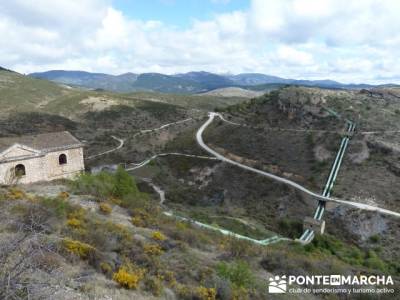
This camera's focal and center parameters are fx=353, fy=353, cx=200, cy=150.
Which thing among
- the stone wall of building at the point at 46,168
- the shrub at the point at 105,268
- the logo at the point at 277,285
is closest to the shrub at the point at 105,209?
the shrub at the point at 105,268

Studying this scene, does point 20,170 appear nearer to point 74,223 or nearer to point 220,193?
point 74,223

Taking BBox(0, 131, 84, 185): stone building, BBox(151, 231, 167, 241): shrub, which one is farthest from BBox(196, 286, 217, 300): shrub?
BBox(0, 131, 84, 185): stone building

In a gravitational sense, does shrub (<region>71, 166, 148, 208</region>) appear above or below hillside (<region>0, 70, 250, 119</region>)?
below

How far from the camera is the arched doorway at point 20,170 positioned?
2909cm

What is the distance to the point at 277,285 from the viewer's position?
14.1 meters

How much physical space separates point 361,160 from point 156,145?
37480 mm

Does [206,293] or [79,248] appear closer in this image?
[206,293]

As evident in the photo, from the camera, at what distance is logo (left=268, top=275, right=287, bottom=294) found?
13637mm

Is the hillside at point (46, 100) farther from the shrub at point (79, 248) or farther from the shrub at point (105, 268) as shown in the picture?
the shrub at point (105, 268)

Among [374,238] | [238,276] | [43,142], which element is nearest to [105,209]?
[238,276]

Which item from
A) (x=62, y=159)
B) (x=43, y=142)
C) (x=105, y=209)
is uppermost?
(x=43, y=142)

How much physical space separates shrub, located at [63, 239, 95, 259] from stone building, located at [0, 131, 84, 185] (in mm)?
19784

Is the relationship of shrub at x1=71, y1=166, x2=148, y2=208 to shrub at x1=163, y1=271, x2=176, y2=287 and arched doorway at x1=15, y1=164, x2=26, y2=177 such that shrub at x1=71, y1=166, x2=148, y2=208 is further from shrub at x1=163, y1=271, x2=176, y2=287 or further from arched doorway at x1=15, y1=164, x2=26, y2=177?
shrub at x1=163, y1=271, x2=176, y2=287

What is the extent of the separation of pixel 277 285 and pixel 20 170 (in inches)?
939
